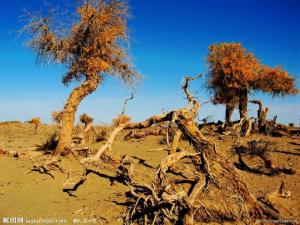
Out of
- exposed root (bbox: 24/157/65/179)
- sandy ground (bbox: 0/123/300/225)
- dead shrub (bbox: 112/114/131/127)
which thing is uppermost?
dead shrub (bbox: 112/114/131/127)

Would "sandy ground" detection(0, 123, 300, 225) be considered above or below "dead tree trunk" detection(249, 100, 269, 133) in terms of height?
below

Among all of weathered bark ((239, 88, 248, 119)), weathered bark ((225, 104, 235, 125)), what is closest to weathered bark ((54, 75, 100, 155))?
weathered bark ((239, 88, 248, 119))

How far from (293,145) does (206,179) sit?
924 cm

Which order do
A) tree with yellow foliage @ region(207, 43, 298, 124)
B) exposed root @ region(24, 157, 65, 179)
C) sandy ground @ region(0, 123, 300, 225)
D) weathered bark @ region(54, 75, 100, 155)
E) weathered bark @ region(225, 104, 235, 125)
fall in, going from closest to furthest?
sandy ground @ region(0, 123, 300, 225), exposed root @ region(24, 157, 65, 179), weathered bark @ region(54, 75, 100, 155), tree with yellow foliage @ region(207, 43, 298, 124), weathered bark @ region(225, 104, 235, 125)

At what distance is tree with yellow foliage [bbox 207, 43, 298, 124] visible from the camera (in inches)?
864

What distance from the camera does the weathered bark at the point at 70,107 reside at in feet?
47.1

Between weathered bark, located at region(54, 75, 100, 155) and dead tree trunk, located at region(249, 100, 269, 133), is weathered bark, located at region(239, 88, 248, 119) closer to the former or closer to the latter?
dead tree trunk, located at region(249, 100, 269, 133)

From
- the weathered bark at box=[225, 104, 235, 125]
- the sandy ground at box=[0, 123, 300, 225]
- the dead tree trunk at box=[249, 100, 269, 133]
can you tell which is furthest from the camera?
the weathered bark at box=[225, 104, 235, 125]

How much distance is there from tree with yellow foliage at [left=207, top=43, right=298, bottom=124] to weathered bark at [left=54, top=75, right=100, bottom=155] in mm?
10040

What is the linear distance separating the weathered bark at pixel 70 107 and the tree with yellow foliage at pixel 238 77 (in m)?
10.0

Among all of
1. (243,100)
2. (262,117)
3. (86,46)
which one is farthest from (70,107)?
(243,100)

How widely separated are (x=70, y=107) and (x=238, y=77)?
11339mm

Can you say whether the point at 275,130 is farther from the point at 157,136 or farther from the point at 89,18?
the point at 89,18

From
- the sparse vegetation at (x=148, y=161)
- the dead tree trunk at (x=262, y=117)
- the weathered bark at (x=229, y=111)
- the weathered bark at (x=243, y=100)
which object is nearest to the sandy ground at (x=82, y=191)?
the sparse vegetation at (x=148, y=161)
